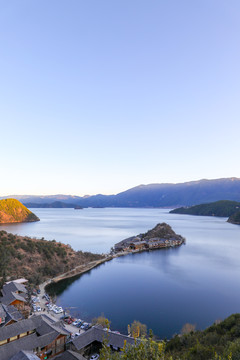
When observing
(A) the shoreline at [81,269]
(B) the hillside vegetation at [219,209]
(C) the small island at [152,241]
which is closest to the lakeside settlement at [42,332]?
(A) the shoreline at [81,269]

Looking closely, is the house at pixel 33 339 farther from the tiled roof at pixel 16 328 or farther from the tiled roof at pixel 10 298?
the tiled roof at pixel 10 298

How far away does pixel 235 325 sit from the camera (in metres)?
15.4

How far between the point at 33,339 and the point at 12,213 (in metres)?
112

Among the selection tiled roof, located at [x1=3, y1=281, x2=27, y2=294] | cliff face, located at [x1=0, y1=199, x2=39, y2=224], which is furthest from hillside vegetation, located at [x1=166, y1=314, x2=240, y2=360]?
cliff face, located at [x1=0, y1=199, x2=39, y2=224]

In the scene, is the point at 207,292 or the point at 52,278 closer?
the point at 207,292

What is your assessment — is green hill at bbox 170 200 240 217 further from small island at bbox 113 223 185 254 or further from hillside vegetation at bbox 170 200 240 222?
small island at bbox 113 223 185 254

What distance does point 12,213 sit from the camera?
380ft

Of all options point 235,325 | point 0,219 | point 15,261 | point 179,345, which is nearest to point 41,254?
point 15,261

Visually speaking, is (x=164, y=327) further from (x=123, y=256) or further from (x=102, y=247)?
(x=102, y=247)

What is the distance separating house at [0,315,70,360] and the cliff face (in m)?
106

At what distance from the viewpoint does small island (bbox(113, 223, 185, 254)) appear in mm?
57284

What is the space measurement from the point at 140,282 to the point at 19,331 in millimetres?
21872

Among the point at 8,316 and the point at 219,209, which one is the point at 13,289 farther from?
the point at 219,209

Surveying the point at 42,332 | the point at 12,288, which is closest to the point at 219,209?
the point at 12,288
